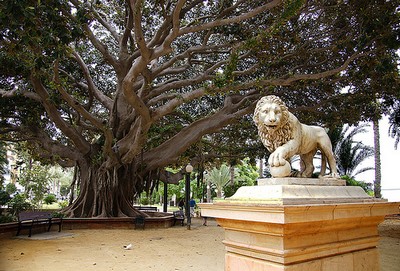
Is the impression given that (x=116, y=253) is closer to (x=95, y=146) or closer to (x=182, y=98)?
(x=182, y=98)

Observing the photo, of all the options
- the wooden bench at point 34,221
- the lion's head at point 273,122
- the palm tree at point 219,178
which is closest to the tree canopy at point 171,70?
the wooden bench at point 34,221

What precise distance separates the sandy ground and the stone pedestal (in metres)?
3.28

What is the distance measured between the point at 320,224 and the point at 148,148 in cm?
Result: 1361

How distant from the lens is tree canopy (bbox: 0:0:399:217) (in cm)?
856

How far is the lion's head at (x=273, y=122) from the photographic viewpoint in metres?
2.94

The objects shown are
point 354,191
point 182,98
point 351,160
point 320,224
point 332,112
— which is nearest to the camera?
point 320,224

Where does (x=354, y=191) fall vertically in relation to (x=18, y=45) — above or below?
below

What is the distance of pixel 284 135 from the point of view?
303 centimetres

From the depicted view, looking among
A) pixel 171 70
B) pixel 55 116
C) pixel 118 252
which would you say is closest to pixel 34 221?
pixel 55 116

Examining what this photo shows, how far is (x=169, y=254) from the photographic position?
23.8ft

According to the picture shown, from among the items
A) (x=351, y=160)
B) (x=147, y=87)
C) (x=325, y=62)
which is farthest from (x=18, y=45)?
(x=351, y=160)

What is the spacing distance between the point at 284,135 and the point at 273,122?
198 millimetres

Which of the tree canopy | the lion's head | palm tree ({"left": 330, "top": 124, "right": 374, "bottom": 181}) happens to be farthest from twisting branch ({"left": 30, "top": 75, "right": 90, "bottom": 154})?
palm tree ({"left": 330, "top": 124, "right": 374, "bottom": 181})

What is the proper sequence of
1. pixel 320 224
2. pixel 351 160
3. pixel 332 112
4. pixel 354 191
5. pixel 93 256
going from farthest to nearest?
1. pixel 351 160
2. pixel 332 112
3. pixel 93 256
4. pixel 354 191
5. pixel 320 224
